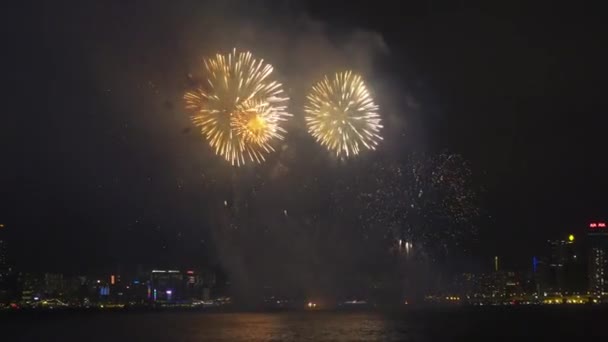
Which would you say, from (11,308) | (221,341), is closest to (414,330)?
(221,341)

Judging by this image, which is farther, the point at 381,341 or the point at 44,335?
the point at 44,335

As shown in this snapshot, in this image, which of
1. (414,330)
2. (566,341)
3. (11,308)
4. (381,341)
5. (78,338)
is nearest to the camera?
(381,341)

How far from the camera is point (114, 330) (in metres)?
92.6

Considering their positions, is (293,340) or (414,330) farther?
(414,330)

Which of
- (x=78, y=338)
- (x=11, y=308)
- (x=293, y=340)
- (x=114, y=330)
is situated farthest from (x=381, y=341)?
(x=11, y=308)

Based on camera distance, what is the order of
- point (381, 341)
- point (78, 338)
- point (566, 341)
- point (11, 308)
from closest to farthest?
point (381, 341) < point (566, 341) < point (78, 338) < point (11, 308)

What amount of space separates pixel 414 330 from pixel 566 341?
17.1 m

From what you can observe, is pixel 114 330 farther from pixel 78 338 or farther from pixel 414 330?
pixel 414 330

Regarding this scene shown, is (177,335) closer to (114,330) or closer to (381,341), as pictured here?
(114,330)

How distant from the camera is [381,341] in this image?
226ft

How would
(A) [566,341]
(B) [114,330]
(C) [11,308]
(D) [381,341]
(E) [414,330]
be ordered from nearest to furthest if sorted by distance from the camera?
(D) [381,341] < (A) [566,341] < (E) [414,330] < (B) [114,330] < (C) [11,308]

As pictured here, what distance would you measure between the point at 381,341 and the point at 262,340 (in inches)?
420

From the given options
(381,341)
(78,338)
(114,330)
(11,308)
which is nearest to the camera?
(381,341)

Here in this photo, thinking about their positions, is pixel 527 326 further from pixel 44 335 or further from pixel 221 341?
pixel 44 335
